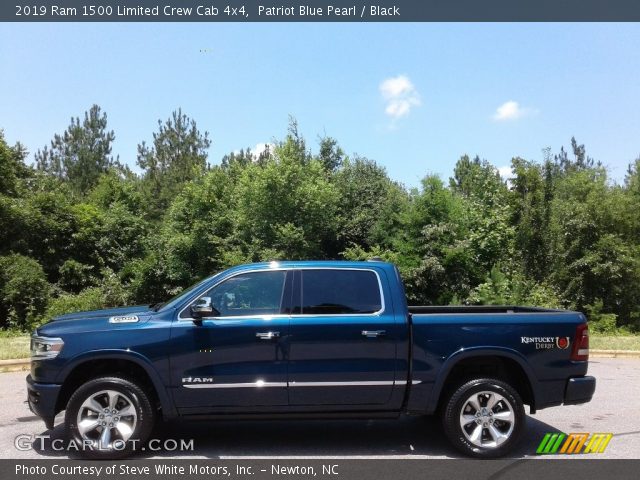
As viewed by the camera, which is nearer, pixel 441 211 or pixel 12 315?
pixel 12 315

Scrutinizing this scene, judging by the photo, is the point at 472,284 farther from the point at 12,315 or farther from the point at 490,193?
the point at 12,315

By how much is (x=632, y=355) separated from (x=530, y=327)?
30.9ft

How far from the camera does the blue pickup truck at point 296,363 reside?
5.40m

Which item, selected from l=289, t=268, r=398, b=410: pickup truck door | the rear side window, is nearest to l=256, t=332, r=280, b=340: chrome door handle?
l=289, t=268, r=398, b=410: pickup truck door

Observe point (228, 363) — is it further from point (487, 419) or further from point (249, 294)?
point (487, 419)

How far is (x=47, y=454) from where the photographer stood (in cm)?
553

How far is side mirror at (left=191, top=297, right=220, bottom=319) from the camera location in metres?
5.41

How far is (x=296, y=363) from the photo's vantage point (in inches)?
215

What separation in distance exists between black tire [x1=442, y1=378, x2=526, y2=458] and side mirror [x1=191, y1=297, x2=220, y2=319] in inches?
98.8

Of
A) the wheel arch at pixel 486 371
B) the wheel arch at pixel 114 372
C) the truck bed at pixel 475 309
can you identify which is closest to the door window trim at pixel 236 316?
the wheel arch at pixel 114 372

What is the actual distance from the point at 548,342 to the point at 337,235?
68.6 ft

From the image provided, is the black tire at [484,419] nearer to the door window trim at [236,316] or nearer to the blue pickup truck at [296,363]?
the blue pickup truck at [296,363]

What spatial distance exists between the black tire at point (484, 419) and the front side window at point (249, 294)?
201cm

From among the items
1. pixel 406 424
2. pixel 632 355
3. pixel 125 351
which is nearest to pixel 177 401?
pixel 125 351
